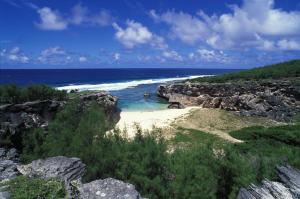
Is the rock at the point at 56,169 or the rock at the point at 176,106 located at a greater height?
the rock at the point at 56,169

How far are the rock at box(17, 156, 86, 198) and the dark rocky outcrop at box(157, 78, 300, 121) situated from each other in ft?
126

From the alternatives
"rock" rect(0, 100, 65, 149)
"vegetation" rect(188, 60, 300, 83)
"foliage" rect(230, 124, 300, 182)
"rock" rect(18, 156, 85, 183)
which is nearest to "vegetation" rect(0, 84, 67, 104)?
"rock" rect(0, 100, 65, 149)

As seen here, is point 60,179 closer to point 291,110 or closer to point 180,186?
point 180,186

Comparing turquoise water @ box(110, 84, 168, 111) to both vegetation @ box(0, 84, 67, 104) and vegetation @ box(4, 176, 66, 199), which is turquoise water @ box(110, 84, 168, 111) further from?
vegetation @ box(4, 176, 66, 199)

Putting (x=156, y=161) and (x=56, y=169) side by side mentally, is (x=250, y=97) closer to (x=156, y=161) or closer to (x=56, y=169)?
(x=156, y=161)

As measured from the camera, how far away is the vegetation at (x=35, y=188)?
36.4ft

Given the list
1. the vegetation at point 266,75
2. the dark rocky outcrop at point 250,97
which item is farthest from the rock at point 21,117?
A: the vegetation at point 266,75

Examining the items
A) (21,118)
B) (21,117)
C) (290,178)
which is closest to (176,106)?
(21,117)

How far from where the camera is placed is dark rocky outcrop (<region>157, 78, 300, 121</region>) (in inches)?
1978

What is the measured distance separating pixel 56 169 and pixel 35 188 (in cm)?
243

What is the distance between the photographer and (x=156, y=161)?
19.2 m

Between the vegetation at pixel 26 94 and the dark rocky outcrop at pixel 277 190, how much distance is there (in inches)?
1007

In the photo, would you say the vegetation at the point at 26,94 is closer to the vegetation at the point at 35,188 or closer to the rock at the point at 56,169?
the rock at the point at 56,169

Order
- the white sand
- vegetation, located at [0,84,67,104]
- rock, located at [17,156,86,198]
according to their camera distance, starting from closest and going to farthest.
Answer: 1. rock, located at [17,156,86,198]
2. vegetation, located at [0,84,67,104]
3. the white sand
